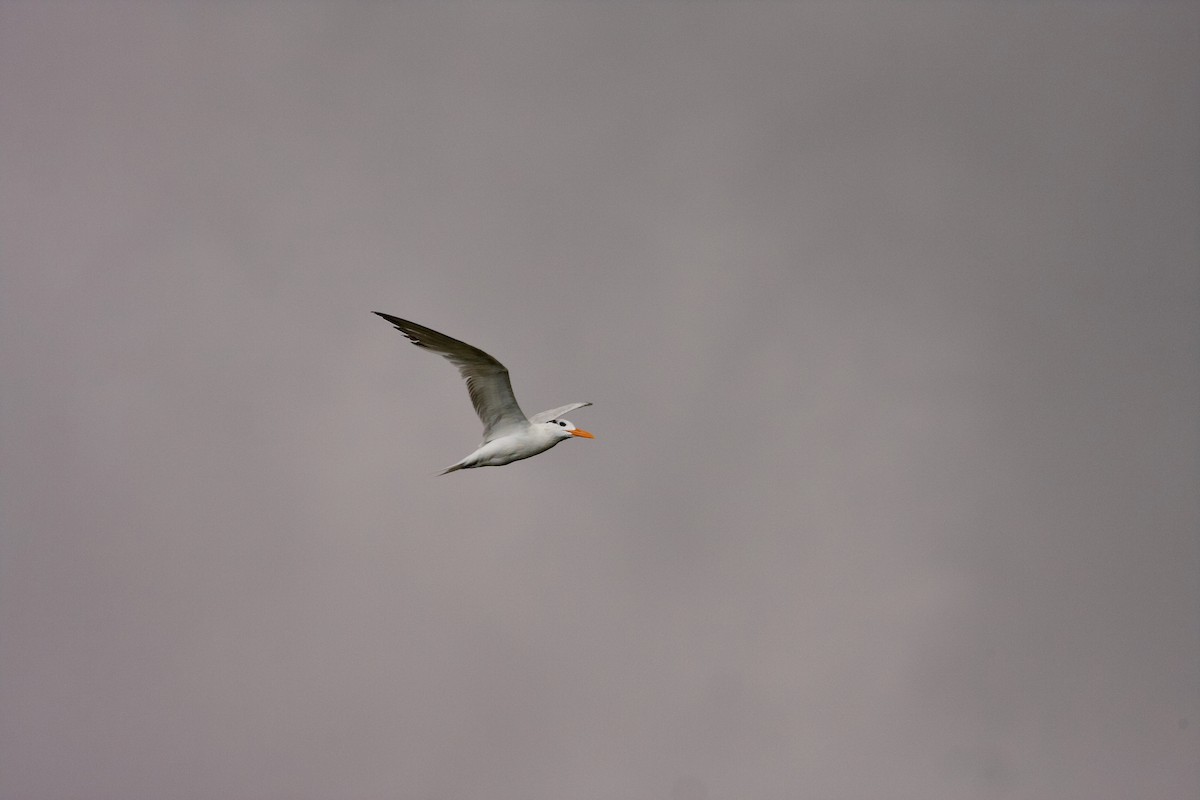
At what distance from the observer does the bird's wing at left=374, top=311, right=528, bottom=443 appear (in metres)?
32.4

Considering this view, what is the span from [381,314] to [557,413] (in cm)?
921

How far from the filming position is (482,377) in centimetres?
3450

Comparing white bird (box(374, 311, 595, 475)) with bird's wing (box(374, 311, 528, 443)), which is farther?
white bird (box(374, 311, 595, 475))

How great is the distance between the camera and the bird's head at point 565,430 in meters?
35.6

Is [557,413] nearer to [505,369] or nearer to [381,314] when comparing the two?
[505,369]

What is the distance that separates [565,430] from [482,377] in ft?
10.8

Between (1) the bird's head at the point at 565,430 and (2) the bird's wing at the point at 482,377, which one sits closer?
(2) the bird's wing at the point at 482,377

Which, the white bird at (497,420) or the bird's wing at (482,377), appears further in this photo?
the white bird at (497,420)

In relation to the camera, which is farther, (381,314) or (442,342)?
(442,342)

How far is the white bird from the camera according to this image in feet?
111

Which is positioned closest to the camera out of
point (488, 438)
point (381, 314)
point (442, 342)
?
point (381, 314)

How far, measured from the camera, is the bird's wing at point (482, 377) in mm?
32375

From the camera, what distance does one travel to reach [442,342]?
107ft

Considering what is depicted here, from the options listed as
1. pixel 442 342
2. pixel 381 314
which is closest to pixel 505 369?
pixel 442 342
